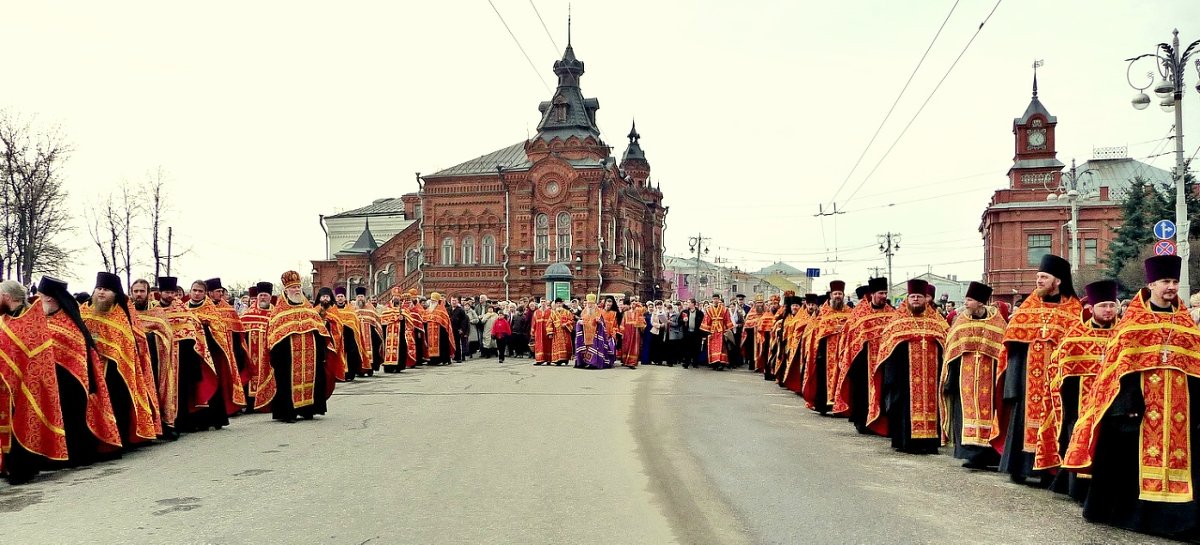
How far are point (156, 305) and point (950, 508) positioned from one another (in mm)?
8750

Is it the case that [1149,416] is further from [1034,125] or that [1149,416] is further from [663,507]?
[1034,125]

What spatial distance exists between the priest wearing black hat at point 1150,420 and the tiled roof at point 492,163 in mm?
49025

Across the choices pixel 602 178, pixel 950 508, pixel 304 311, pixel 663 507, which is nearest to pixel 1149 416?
pixel 950 508

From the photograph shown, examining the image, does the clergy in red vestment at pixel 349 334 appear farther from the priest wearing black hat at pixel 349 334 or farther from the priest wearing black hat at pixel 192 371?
the priest wearing black hat at pixel 192 371

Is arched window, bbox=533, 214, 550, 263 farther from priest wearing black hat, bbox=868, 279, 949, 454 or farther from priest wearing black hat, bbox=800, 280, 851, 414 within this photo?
priest wearing black hat, bbox=868, 279, 949, 454

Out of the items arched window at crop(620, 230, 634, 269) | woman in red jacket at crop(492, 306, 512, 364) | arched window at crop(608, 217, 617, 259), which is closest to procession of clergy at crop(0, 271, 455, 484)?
woman in red jacket at crop(492, 306, 512, 364)

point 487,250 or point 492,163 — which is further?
point 492,163

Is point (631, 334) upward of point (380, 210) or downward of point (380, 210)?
downward

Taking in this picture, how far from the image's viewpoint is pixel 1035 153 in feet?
205

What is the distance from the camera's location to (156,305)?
Answer: 10.7 meters

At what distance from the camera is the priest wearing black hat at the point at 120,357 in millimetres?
9078

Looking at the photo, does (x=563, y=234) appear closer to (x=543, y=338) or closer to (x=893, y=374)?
(x=543, y=338)

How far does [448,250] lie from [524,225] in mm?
5401

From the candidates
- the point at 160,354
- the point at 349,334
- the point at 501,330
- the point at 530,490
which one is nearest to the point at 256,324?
the point at 160,354
